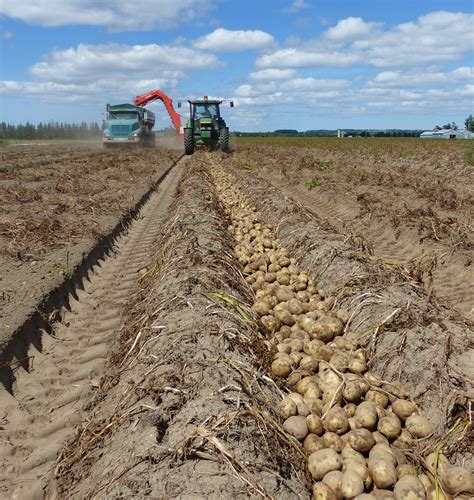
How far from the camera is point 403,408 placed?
2939 mm

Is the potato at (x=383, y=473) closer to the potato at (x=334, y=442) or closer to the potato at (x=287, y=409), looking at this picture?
the potato at (x=334, y=442)

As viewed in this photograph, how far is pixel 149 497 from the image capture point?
2135 millimetres

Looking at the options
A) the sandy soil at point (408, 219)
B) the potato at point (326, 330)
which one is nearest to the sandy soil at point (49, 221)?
the potato at point (326, 330)

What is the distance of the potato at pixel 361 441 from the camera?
2.64 metres

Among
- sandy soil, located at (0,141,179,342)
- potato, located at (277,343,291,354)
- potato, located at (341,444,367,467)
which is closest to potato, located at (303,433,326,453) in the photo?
potato, located at (341,444,367,467)

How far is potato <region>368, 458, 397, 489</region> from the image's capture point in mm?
2400

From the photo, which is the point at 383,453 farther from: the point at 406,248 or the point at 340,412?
the point at 406,248

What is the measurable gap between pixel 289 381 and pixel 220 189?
30.4 ft

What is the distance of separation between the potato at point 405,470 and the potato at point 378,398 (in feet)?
1.87

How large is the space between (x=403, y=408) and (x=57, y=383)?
2719mm

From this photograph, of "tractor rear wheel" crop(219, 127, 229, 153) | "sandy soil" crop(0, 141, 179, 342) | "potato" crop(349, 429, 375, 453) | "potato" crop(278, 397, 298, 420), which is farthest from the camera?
"tractor rear wheel" crop(219, 127, 229, 153)

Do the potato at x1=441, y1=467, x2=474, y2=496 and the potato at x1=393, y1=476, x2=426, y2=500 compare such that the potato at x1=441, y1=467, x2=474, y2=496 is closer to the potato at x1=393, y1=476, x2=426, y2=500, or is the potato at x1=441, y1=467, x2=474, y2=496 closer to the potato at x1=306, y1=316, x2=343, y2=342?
the potato at x1=393, y1=476, x2=426, y2=500

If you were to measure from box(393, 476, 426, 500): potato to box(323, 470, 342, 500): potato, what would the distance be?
10.9 inches

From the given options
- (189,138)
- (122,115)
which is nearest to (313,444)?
(189,138)
